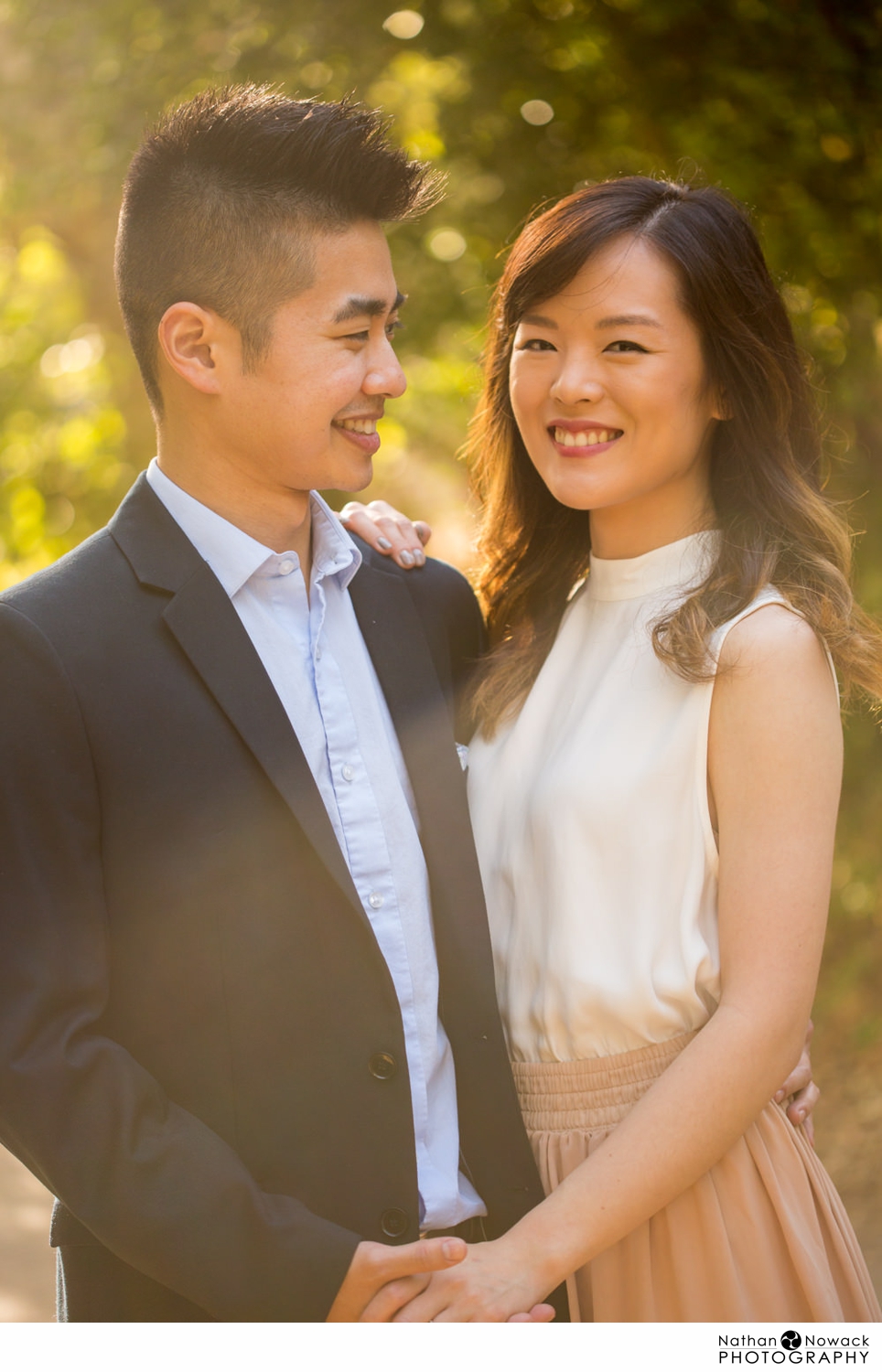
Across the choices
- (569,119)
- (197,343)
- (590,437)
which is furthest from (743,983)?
(569,119)

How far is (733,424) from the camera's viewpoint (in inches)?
91.7

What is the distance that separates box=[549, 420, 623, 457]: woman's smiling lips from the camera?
225cm

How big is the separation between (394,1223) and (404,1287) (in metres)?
0.11

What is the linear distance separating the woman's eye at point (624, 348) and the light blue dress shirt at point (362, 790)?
0.69 meters

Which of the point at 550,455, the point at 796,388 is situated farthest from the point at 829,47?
the point at 550,455

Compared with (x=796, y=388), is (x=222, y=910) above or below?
below

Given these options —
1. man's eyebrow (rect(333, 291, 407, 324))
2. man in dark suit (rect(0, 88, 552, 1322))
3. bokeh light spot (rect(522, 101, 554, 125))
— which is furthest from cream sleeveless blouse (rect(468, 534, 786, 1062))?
bokeh light spot (rect(522, 101, 554, 125))

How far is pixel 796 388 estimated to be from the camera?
240 cm

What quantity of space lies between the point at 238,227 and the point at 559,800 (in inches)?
44.1

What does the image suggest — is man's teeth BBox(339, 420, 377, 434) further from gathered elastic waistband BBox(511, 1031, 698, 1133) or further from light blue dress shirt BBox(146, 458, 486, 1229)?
gathered elastic waistband BBox(511, 1031, 698, 1133)

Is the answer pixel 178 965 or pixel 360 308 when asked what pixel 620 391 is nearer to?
pixel 360 308

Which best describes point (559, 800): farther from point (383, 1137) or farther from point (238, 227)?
point (238, 227)

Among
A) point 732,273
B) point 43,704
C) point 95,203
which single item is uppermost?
point 95,203

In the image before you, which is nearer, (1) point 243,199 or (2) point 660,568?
(1) point 243,199
